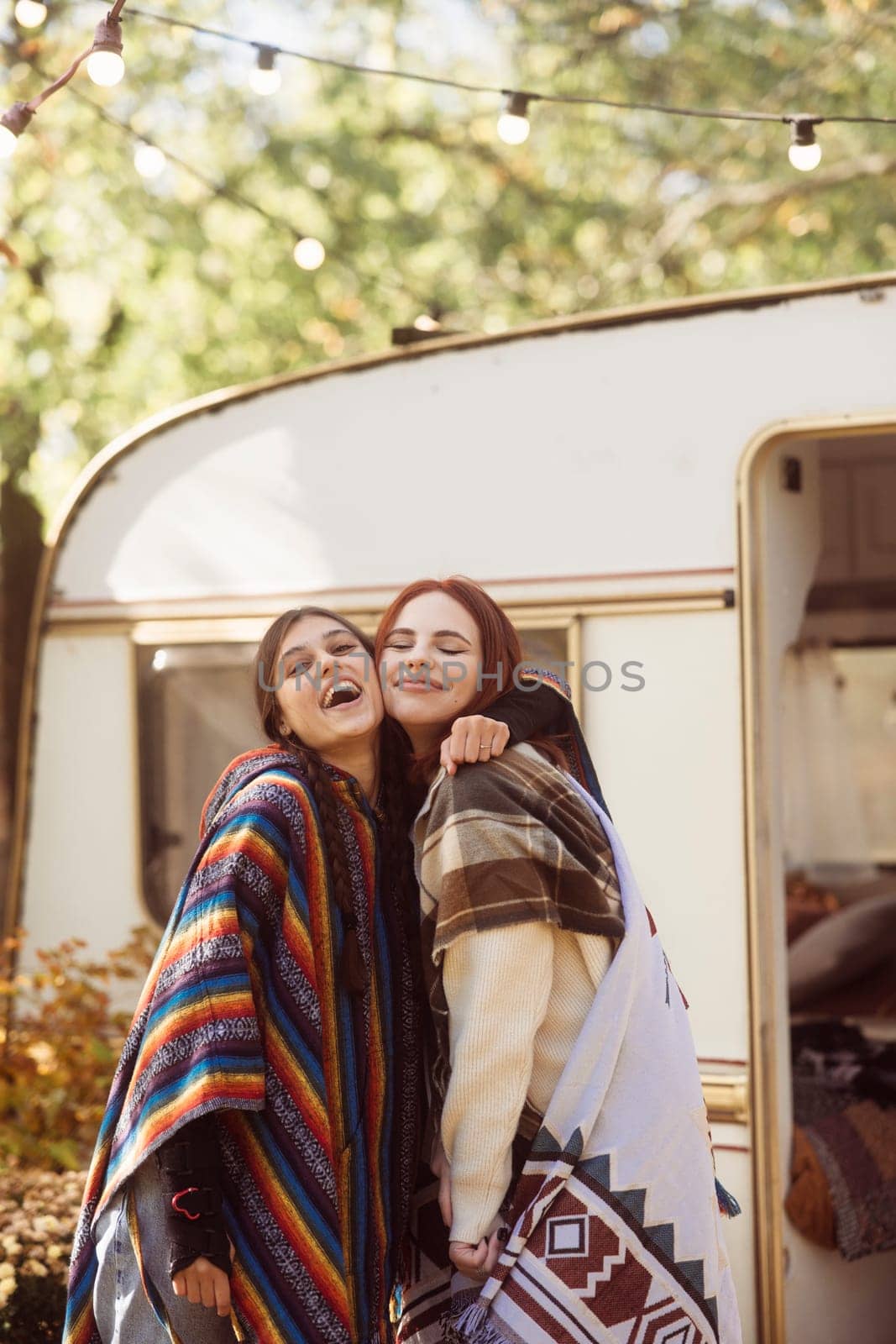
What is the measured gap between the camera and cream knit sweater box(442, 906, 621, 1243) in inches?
91.6

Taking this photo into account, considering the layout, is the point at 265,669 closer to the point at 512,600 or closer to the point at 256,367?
the point at 512,600

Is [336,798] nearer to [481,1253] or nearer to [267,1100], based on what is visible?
[267,1100]

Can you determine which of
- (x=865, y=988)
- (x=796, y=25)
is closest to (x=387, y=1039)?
(x=865, y=988)

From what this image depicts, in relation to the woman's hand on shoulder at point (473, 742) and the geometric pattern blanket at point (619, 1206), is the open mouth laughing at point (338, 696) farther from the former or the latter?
the geometric pattern blanket at point (619, 1206)

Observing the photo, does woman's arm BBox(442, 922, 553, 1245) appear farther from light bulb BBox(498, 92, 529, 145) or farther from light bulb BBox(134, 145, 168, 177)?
light bulb BBox(134, 145, 168, 177)

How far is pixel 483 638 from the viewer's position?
269cm

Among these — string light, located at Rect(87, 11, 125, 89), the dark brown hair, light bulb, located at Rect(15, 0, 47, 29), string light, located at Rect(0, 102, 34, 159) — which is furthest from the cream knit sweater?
light bulb, located at Rect(15, 0, 47, 29)

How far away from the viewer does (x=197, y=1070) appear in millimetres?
2293

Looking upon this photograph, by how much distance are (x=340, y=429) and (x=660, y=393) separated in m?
1.03

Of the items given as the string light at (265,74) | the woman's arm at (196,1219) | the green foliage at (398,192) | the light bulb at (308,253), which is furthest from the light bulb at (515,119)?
the green foliage at (398,192)

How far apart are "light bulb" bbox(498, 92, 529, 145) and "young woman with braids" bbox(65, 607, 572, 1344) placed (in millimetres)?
2715

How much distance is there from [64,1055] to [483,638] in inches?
104

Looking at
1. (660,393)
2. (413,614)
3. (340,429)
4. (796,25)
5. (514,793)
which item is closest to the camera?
(514,793)

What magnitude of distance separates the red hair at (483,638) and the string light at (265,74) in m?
2.43
